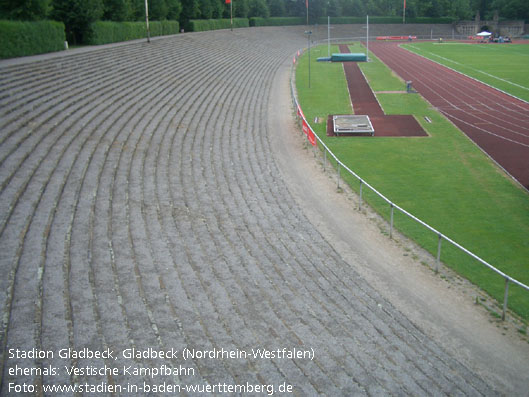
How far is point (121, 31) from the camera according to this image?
4038cm

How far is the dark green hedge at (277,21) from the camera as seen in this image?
8356 centimetres

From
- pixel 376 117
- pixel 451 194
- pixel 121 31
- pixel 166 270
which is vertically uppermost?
pixel 121 31

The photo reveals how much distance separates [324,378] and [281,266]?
4232 mm

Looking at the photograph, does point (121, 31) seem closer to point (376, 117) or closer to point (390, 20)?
point (376, 117)

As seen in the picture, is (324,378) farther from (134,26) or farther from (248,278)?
(134,26)

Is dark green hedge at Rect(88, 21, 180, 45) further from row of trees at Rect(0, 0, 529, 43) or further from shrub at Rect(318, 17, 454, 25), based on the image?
shrub at Rect(318, 17, 454, 25)

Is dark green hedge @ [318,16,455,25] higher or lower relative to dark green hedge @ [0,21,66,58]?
higher

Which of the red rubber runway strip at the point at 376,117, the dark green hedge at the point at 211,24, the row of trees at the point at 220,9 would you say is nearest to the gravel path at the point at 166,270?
the red rubber runway strip at the point at 376,117

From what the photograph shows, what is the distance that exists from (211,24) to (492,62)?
3266cm

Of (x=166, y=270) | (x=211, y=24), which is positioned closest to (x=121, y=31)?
(x=211, y=24)

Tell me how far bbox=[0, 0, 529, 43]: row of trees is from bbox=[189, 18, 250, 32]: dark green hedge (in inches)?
54.5

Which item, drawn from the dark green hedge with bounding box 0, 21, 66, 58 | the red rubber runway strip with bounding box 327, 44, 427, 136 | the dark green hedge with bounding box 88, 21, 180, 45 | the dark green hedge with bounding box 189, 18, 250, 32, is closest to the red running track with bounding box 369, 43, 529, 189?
the red rubber runway strip with bounding box 327, 44, 427, 136

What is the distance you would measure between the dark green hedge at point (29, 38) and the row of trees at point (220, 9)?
1.72 meters

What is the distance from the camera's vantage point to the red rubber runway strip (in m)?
26.9
